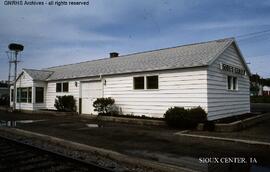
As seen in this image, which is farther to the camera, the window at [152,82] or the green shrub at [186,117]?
the window at [152,82]

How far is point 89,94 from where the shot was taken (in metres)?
20.1

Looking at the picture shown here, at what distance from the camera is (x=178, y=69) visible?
47.9 feet

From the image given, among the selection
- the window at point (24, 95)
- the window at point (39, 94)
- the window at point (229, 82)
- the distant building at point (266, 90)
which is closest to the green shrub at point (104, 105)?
the window at point (229, 82)

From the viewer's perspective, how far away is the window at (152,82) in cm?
1577

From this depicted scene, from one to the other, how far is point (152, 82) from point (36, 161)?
989 centimetres

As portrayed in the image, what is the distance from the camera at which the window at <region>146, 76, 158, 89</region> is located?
1577 cm

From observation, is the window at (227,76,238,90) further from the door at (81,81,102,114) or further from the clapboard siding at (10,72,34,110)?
Answer: the clapboard siding at (10,72,34,110)

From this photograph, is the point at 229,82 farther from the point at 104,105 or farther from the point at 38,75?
the point at 38,75

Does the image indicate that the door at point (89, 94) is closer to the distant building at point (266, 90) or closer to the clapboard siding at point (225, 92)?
the clapboard siding at point (225, 92)

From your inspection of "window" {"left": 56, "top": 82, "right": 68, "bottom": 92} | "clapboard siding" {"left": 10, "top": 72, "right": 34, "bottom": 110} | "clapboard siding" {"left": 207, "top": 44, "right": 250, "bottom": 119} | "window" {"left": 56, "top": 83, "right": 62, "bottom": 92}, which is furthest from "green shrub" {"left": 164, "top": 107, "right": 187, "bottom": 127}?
"clapboard siding" {"left": 10, "top": 72, "right": 34, "bottom": 110}

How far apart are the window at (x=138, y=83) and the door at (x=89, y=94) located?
345 centimetres

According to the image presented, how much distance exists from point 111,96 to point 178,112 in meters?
6.45

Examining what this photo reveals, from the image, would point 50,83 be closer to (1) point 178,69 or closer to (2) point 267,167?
(1) point 178,69

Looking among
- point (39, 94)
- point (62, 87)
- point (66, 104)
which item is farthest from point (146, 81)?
point (39, 94)
